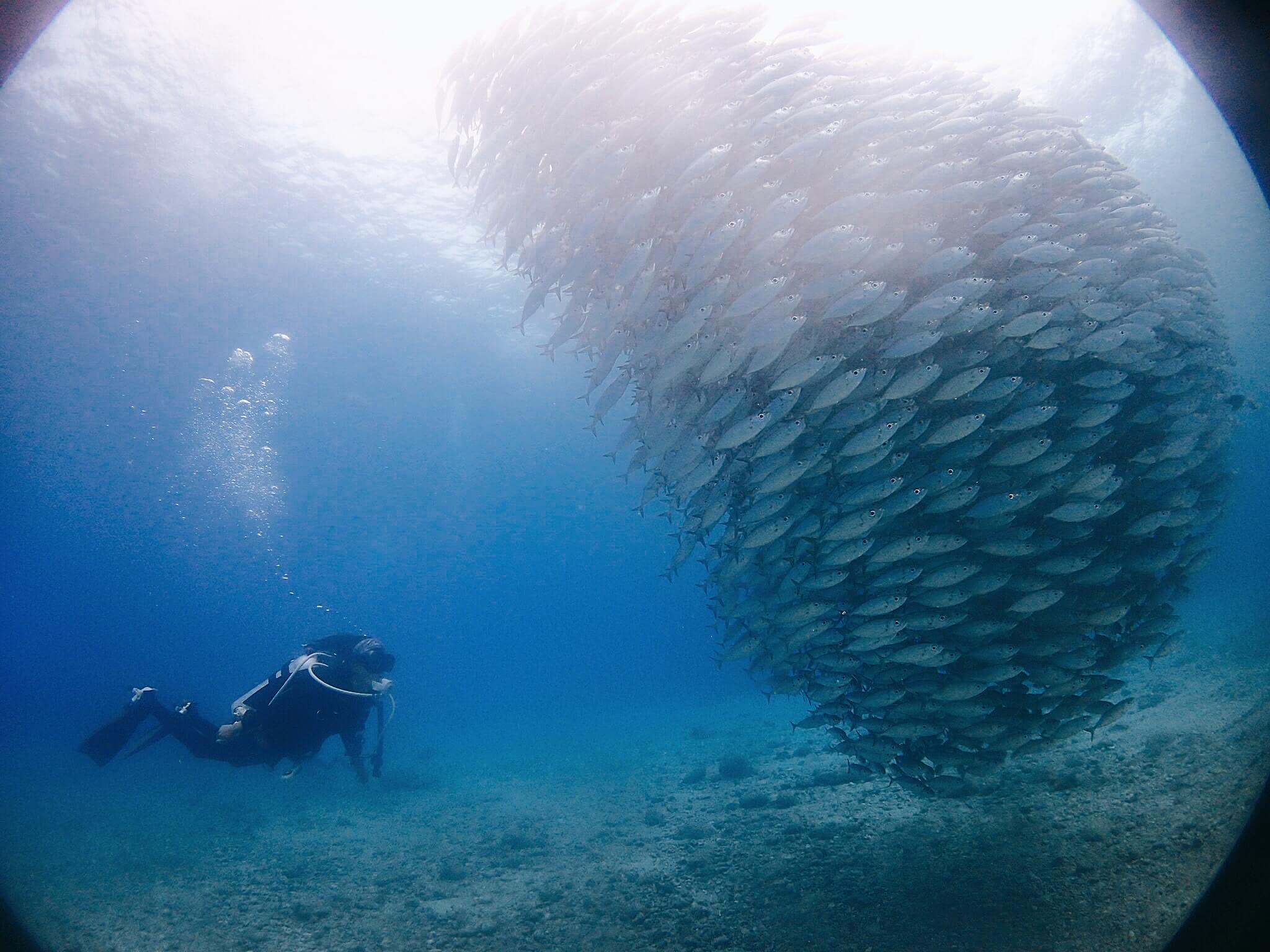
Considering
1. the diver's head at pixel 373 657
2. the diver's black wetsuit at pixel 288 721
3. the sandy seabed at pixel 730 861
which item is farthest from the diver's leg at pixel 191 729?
the diver's head at pixel 373 657

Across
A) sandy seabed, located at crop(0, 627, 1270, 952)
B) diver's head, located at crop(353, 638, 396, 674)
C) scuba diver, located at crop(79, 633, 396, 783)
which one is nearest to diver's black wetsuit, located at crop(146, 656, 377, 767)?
scuba diver, located at crop(79, 633, 396, 783)

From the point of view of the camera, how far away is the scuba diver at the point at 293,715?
26.3ft

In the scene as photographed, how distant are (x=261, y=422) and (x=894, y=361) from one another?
122ft

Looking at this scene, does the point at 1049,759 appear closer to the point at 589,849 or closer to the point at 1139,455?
the point at 1139,455

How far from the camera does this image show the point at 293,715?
8031 millimetres

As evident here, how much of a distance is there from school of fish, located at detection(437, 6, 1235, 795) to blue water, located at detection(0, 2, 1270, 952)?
1.51m

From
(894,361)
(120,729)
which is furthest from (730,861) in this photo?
(120,729)

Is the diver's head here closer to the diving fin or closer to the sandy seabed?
the sandy seabed

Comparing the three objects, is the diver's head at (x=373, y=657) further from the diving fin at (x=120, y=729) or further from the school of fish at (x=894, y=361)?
the school of fish at (x=894, y=361)

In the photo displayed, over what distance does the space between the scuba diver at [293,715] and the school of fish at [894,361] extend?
5983mm

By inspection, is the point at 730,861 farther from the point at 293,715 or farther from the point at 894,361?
the point at 293,715

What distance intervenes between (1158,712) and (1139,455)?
7951 mm

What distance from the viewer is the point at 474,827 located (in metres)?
10.5

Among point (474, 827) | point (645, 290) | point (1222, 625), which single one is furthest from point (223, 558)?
point (1222, 625)
